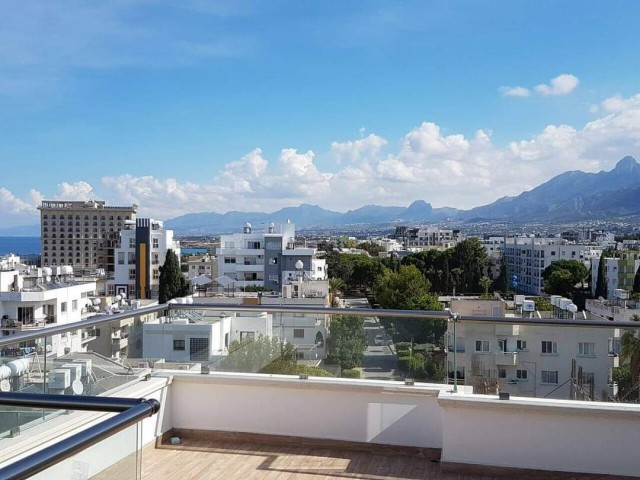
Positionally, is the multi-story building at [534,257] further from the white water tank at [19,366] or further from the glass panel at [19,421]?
the glass panel at [19,421]

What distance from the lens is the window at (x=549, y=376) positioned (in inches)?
136

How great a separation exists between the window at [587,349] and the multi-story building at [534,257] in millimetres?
61818

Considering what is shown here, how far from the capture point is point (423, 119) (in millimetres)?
124250

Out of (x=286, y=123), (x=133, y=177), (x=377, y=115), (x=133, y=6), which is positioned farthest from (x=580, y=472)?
(x=133, y=177)

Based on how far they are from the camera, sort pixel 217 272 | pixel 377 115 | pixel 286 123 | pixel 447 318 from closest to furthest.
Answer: pixel 447 318, pixel 217 272, pixel 286 123, pixel 377 115

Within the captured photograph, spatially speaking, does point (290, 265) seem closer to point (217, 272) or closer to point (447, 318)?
point (217, 272)

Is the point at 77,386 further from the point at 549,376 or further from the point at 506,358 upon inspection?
the point at 549,376

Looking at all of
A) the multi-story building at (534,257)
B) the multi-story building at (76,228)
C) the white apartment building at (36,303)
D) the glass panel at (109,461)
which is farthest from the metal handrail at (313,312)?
the multi-story building at (76,228)

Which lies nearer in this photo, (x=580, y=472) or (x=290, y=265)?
(x=580, y=472)

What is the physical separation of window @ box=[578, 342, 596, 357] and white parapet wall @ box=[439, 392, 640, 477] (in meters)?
0.26

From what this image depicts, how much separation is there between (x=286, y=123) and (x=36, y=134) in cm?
5903

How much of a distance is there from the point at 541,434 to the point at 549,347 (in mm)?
467

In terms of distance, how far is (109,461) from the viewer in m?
1.54

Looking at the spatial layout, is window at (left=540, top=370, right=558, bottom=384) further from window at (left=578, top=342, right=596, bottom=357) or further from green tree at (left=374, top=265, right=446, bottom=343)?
green tree at (left=374, top=265, right=446, bottom=343)
